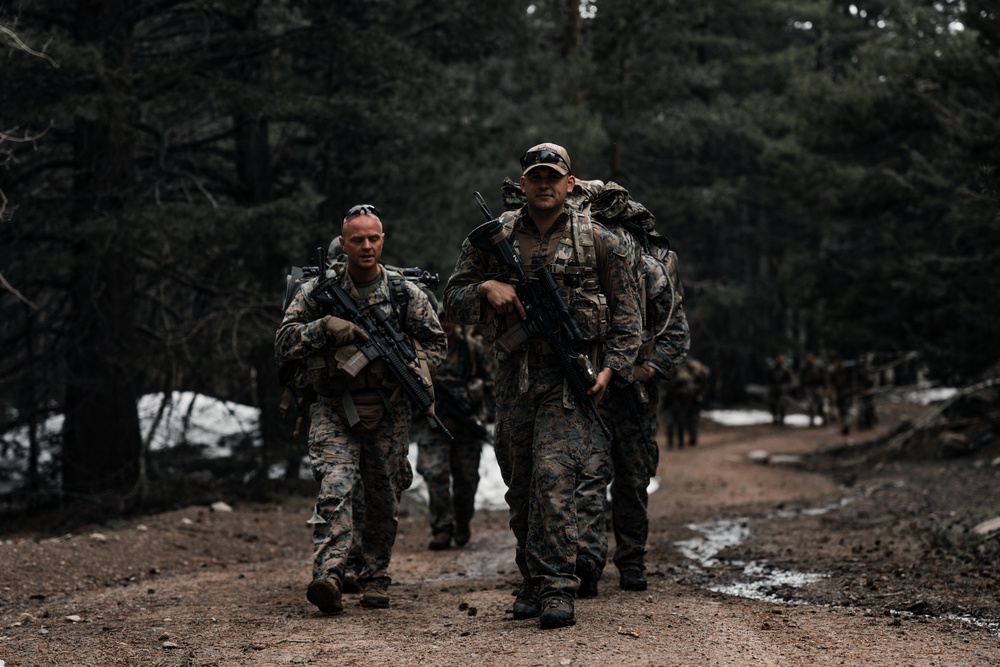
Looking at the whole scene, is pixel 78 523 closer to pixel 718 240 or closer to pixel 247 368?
pixel 247 368

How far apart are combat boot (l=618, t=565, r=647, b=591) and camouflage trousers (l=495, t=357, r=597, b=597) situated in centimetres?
99

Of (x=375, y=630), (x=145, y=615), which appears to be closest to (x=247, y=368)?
(x=145, y=615)

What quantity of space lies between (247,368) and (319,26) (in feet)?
13.2

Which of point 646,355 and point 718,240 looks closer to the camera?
point 646,355

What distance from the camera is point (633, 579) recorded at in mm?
7141

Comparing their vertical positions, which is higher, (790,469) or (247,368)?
(247,368)

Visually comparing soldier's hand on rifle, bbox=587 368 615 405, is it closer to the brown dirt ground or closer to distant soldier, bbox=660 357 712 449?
the brown dirt ground

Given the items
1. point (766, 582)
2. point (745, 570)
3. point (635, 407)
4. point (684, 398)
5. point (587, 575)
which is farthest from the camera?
point (684, 398)

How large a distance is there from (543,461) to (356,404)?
1328 millimetres

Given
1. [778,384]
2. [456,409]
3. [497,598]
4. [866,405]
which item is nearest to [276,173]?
[456,409]

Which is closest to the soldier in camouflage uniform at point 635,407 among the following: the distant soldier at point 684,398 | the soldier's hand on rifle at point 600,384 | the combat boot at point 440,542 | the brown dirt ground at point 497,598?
the brown dirt ground at point 497,598

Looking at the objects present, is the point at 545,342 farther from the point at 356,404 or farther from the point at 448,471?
the point at 448,471

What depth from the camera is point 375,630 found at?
19.3 ft

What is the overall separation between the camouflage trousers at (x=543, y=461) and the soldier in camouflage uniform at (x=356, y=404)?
76 centimetres
